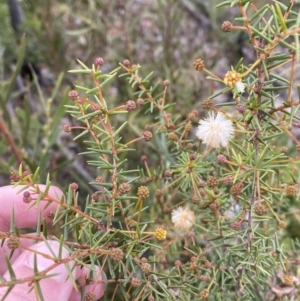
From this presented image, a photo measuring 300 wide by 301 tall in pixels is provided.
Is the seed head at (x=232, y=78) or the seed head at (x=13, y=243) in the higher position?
the seed head at (x=232, y=78)

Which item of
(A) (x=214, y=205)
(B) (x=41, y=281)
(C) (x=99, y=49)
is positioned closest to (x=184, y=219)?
(A) (x=214, y=205)

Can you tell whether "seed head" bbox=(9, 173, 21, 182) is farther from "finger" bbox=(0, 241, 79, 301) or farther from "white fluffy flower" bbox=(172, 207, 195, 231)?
"white fluffy flower" bbox=(172, 207, 195, 231)

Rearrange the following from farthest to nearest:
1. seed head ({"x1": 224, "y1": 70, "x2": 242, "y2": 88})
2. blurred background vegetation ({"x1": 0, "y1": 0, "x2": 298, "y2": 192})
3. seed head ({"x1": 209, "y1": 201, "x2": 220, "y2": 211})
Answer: blurred background vegetation ({"x1": 0, "y1": 0, "x2": 298, "y2": 192}) < seed head ({"x1": 209, "y1": 201, "x2": 220, "y2": 211}) < seed head ({"x1": 224, "y1": 70, "x2": 242, "y2": 88})

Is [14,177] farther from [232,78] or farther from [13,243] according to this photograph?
[232,78]

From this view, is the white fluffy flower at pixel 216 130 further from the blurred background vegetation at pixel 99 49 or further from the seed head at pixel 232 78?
the blurred background vegetation at pixel 99 49

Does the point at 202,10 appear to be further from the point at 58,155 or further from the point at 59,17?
the point at 58,155

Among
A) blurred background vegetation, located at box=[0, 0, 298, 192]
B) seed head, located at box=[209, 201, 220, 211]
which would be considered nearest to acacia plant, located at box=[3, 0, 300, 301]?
seed head, located at box=[209, 201, 220, 211]

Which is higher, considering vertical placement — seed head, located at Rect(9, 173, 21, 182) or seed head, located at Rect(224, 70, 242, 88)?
seed head, located at Rect(224, 70, 242, 88)

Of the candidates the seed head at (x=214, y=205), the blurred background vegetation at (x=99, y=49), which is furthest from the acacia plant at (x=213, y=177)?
the blurred background vegetation at (x=99, y=49)
